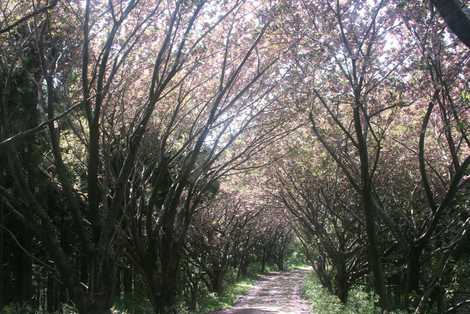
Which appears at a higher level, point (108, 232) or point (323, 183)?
point (323, 183)

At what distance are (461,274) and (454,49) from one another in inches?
305

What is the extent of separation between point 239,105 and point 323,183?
908 centimetres

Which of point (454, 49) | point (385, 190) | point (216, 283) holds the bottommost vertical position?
point (216, 283)

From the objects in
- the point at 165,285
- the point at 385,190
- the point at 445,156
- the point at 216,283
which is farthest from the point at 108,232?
the point at 216,283

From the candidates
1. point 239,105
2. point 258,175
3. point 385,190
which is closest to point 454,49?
point 239,105

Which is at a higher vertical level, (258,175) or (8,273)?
(258,175)

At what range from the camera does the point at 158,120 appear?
13594mm

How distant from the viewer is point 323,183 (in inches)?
798

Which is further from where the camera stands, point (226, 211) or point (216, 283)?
point (226, 211)

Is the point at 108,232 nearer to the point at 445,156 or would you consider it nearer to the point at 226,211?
the point at 445,156

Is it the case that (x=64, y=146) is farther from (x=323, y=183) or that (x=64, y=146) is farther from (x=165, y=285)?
(x=323, y=183)

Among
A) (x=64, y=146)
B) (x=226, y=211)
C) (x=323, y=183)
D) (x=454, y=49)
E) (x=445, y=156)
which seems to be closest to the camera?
(x=454, y=49)

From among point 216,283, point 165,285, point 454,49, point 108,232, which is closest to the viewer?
point 108,232

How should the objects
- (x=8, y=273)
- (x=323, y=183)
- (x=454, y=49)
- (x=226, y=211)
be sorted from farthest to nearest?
(x=226, y=211) → (x=323, y=183) → (x=8, y=273) → (x=454, y=49)
